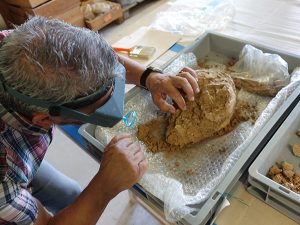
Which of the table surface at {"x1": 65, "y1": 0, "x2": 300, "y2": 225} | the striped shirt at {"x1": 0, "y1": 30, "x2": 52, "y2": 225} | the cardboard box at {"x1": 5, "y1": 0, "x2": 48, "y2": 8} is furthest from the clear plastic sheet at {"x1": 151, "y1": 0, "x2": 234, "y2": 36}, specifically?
the striped shirt at {"x1": 0, "y1": 30, "x2": 52, "y2": 225}

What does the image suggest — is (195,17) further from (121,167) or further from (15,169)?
(15,169)

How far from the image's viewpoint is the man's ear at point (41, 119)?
22.1 inches

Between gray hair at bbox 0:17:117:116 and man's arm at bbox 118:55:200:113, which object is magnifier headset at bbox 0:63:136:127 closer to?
gray hair at bbox 0:17:117:116

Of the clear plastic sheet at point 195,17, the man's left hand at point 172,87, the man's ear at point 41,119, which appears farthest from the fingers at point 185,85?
the clear plastic sheet at point 195,17

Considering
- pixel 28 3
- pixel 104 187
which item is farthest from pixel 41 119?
pixel 28 3

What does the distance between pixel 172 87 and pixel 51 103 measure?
0.42 metres

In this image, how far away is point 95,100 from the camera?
1.80 feet

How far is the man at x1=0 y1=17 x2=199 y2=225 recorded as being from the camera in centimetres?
50

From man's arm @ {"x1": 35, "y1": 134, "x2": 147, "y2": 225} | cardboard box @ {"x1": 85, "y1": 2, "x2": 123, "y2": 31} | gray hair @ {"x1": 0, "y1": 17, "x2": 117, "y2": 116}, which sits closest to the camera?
gray hair @ {"x1": 0, "y1": 17, "x2": 117, "y2": 116}

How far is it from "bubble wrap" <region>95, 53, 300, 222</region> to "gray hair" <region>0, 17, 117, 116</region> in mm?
329

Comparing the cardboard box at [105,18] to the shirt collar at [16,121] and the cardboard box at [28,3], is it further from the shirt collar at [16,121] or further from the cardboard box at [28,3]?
the shirt collar at [16,121]

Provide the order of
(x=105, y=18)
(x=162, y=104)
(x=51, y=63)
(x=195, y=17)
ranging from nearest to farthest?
(x=51, y=63), (x=162, y=104), (x=195, y=17), (x=105, y=18)

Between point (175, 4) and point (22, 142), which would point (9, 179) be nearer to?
point (22, 142)

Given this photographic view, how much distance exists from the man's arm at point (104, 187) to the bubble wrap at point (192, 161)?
9 cm
